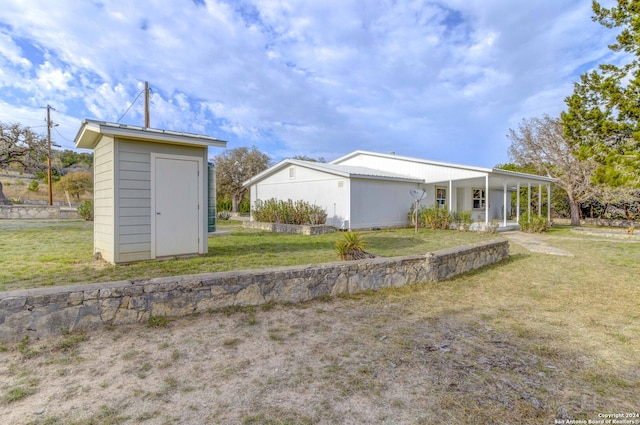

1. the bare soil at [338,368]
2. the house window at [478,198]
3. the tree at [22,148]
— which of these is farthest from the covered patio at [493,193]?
the tree at [22,148]

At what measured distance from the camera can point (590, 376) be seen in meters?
2.46

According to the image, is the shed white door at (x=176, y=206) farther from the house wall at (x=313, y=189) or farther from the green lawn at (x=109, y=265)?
the house wall at (x=313, y=189)

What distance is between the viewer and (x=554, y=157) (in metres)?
17.9

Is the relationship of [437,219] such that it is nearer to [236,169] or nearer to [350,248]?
[350,248]

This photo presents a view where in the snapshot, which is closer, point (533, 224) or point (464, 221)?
point (533, 224)

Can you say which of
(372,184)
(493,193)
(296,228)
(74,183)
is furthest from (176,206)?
(74,183)

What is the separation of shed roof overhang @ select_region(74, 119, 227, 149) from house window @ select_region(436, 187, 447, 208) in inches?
531

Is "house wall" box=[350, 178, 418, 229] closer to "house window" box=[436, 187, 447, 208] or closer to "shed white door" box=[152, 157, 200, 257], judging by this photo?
"house window" box=[436, 187, 447, 208]

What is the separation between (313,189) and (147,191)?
9197 millimetres

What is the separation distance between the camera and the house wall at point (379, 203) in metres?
13.5

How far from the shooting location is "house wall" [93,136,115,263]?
5.78 meters

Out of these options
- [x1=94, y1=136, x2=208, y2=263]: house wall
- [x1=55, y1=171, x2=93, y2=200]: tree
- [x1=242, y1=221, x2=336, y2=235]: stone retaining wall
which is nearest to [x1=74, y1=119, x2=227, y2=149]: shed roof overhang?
[x1=94, y1=136, x2=208, y2=263]: house wall

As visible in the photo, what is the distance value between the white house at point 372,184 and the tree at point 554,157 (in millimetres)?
2664

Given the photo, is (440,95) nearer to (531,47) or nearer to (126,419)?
(531,47)
